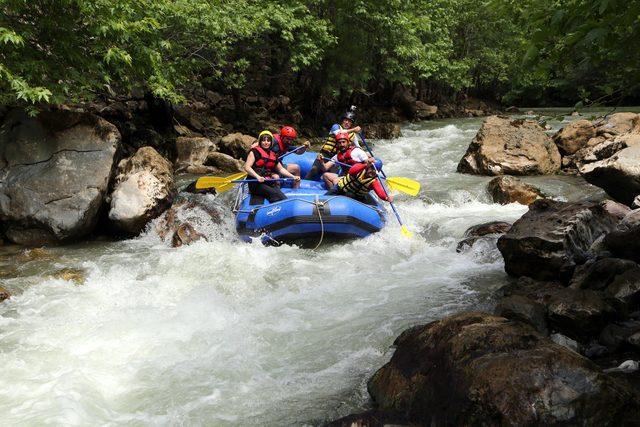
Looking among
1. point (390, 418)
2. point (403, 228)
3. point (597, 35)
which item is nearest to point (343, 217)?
point (403, 228)

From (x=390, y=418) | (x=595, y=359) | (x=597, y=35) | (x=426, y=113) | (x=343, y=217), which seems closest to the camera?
(x=597, y=35)

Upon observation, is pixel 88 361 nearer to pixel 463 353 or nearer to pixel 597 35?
pixel 463 353

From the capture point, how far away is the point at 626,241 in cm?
464

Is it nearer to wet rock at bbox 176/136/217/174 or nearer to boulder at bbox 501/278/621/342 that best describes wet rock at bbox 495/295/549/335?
boulder at bbox 501/278/621/342

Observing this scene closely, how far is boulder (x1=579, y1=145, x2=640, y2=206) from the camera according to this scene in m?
6.75

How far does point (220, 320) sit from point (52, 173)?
381 centimetres

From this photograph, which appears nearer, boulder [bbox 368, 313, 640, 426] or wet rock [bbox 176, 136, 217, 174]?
boulder [bbox 368, 313, 640, 426]

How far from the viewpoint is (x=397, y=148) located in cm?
1437

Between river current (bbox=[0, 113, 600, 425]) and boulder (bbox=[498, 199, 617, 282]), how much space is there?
0.34 m

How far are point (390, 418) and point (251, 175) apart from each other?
4.88 m

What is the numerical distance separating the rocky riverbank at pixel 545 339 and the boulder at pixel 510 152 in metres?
3.06

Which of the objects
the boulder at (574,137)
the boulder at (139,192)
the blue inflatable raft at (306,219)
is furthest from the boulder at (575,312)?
the boulder at (574,137)

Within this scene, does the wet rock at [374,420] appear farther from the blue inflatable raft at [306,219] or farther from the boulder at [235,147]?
the boulder at [235,147]

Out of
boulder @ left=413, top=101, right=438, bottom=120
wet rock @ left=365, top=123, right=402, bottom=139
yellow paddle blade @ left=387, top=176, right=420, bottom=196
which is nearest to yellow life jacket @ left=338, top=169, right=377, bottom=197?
yellow paddle blade @ left=387, top=176, right=420, bottom=196
